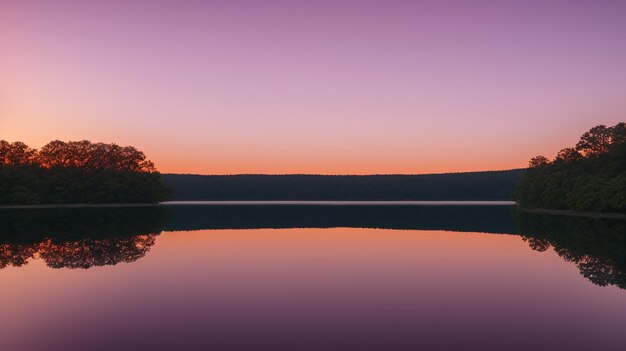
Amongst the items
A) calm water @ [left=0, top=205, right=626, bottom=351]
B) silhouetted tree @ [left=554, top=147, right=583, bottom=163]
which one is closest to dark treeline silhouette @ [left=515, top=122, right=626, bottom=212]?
silhouetted tree @ [left=554, top=147, right=583, bottom=163]

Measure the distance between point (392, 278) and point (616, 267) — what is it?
14715 millimetres

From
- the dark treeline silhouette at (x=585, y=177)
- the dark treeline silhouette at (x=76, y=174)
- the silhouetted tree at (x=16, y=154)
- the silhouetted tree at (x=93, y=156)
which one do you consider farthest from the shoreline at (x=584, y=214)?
the silhouetted tree at (x=16, y=154)

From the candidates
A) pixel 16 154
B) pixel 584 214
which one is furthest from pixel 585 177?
pixel 16 154

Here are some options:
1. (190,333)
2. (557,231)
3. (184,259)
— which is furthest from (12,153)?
(190,333)

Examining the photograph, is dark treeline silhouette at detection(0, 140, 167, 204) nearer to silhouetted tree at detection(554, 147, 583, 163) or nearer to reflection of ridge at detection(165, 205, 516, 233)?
reflection of ridge at detection(165, 205, 516, 233)

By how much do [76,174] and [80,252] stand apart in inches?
4482

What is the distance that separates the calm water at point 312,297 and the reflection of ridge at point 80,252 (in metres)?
0.16

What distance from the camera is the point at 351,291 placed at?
23.4m

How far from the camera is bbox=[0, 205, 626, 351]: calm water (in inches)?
619

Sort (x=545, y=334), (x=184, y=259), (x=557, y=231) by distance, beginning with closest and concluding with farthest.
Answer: (x=545, y=334), (x=184, y=259), (x=557, y=231)

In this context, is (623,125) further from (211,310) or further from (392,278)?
(211,310)

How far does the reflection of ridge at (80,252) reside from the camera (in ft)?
109

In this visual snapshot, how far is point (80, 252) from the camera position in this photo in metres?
38.5

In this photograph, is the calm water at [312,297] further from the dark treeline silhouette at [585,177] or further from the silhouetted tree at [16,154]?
the silhouetted tree at [16,154]
